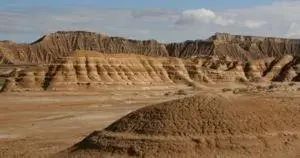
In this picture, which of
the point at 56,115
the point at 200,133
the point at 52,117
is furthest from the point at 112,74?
the point at 200,133

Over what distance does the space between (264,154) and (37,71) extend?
Answer: 61.1m

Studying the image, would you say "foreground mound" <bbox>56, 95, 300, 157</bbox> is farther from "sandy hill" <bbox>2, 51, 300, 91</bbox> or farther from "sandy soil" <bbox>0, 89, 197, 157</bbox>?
"sandy hill" <bbox>2, 51, 300, 91</bbox>

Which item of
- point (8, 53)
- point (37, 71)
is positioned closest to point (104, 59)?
point (37, 71)

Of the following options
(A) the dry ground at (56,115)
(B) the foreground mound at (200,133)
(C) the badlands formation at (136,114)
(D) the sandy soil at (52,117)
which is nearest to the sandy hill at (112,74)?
(C) the badlands formation at (136,114)

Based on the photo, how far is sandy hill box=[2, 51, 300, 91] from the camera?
244 feet

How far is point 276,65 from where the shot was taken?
372ft

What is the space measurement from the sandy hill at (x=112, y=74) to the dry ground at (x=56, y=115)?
3.35 metres

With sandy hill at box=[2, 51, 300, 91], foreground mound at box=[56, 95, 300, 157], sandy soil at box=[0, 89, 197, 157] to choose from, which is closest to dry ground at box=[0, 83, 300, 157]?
sandy soil at box=[0, 89, 197, 157]

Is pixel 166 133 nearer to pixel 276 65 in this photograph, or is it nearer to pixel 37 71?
pixel 37 71

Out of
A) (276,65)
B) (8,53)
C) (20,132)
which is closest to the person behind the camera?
(20,132)

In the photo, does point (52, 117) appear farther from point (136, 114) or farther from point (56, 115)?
point (136, 114)

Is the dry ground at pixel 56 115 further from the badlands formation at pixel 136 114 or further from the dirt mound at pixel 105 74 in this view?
the dirt mound at pixel 105 74

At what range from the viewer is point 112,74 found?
78.8 meters

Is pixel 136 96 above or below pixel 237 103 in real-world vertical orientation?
below
